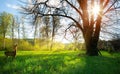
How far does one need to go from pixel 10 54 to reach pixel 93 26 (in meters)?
9.96

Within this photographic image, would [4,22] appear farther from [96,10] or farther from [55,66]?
[55,66]

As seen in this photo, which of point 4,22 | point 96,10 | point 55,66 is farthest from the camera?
point 4,22

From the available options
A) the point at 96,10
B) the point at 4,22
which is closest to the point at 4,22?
the point at 4,22

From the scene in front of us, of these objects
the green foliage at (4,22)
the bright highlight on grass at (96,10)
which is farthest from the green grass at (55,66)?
the green foliage at (4,22)

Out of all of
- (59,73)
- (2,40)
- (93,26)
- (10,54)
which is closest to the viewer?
(59,73)

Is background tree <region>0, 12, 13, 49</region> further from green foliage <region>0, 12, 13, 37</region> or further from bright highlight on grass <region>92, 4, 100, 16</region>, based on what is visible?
bright highlight on grass <region>92, 4, 100, 16</region>

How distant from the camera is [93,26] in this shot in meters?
23.6

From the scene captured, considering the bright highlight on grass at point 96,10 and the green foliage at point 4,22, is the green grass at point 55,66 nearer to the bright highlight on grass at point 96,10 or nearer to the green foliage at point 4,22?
the bright highlight on grass at point 96,10

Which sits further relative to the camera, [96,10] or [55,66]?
[96,10]

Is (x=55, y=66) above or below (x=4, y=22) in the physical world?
below

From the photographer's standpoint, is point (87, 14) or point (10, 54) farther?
point (87, 14)

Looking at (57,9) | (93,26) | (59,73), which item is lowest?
(59,73)

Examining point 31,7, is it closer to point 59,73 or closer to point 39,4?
point 39,4

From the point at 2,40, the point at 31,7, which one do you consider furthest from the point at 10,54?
the point at 2,40
